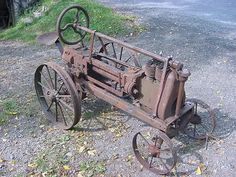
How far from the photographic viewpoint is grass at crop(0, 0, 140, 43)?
30.2ft

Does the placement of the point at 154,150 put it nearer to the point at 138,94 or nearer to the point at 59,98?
the point at 138,94

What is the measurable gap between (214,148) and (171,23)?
523 centimetres

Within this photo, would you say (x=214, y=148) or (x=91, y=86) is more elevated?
(x=91, y=86)

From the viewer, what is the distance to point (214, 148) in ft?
16.2

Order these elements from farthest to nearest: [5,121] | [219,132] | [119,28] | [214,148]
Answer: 1. [119,28]
2. [5,121]
3. [219,132]
4. [214,148]

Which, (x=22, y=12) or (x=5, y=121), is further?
(x=22, y=12)

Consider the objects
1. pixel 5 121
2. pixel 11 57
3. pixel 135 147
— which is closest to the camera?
pixel 135 147

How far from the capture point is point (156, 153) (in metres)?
4.45

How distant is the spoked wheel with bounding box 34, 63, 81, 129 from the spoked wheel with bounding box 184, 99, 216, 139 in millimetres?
1499

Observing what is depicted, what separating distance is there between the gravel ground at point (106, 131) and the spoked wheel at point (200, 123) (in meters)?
0.11

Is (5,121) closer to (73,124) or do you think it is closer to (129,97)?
(73,124)

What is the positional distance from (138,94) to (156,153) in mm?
767

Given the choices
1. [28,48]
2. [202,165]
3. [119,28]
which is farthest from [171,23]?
[202,165]

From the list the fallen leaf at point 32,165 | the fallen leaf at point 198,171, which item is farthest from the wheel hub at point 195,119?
the fallen leaf at point 32,165
